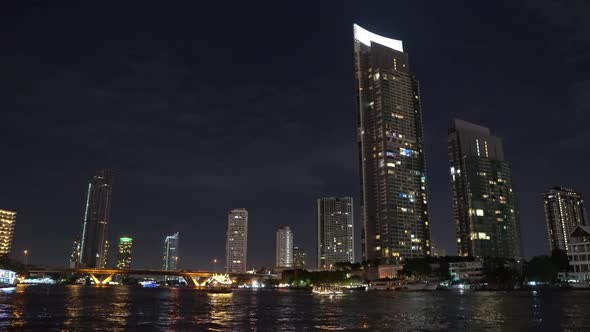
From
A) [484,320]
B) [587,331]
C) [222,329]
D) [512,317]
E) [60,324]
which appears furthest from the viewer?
Answer: [512,317]

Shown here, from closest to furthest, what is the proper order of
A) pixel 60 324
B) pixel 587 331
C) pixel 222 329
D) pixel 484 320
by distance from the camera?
pixel 587 331, pixel 222 329, pixel 60 324, pixel 484 320

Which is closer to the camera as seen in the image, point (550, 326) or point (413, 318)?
point (550, 326)

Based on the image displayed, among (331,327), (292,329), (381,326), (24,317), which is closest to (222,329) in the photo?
(292,329)

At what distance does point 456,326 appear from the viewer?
61312 mm

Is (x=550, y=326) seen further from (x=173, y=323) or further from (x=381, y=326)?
(x=173, y=323)

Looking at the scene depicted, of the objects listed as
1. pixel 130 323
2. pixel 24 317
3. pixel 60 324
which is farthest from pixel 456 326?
pixel 24 317

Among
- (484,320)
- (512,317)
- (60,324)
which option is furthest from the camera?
(512,317)

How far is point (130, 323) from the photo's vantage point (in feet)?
220

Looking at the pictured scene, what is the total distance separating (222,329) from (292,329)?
826cm

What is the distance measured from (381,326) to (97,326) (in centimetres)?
3483

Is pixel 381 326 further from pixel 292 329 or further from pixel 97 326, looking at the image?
pixel 97 326

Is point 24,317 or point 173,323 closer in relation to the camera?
point 173,323

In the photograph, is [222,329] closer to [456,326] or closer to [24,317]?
[456,326]

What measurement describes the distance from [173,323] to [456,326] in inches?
1438
